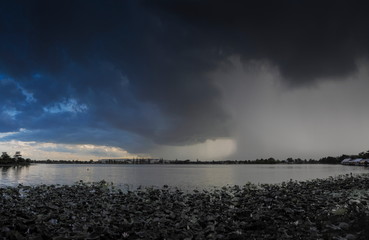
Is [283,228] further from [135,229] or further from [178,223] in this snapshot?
[135,229]

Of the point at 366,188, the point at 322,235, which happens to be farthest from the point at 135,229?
the point at 366,188

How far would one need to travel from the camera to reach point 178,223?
1652cm

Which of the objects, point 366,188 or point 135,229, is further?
point 366,188

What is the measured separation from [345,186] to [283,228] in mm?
31434

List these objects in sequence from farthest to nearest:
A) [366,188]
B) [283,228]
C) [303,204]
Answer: [366,188] < [303,204] < [283,228]

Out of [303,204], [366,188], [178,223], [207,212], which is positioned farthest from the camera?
[366,188]

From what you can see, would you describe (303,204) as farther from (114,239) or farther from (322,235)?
(114,239)

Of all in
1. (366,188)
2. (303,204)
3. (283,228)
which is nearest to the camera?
(283,228)

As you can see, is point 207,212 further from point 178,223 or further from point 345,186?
point 345,186

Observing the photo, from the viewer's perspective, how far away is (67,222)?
17469mm

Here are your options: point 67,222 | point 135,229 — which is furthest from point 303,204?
point 67,222

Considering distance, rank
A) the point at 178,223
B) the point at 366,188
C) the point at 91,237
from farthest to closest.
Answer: the point at 366,188
the point at 178,223
the point at 91,237

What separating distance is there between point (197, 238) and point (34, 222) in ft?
34.0

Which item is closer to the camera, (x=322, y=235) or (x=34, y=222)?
(x=322, y=235)
